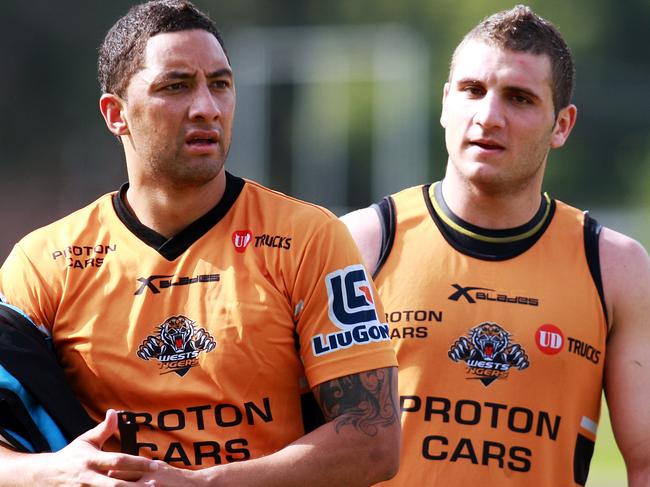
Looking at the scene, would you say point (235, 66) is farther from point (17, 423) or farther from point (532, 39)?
point (17, 423)

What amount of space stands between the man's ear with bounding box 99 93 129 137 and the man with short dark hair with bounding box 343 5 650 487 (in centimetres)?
96

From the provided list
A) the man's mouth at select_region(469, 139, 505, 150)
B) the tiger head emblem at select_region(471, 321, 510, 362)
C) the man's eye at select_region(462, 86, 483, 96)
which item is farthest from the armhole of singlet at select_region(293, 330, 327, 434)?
the man's eye at select_region(462, 86, 483, 96)

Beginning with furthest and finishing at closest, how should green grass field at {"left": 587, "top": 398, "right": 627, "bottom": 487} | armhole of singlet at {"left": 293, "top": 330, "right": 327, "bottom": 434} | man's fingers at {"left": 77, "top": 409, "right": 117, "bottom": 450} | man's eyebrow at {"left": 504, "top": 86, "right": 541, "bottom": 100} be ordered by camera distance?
green grass field at {"left": 587, "top": 398, "right": 627, "bottom": 487} < man's eyebrow at {"left": 504, "top": 86, "right": 541, "bottom": 100} < armhole of singlet at {"left": 293, "top": 330, "right": 327, "bottom": 434} < man's fingers at {"left": 77, "top": 409, "right": 117, "bottom": 450}

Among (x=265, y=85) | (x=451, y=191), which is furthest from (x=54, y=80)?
(x=451, y=191)

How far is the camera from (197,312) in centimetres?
425

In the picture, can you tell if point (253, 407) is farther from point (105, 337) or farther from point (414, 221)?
point (414, 221)

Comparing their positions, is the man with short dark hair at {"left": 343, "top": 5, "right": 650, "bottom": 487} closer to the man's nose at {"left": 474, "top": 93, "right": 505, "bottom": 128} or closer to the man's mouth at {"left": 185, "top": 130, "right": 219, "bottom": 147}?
the man's nose at {"left": 474, "top": 93, "right": 505, "bottom": 128}

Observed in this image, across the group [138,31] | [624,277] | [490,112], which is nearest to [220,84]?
[138,31]

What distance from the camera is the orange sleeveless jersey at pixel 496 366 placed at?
4.81m

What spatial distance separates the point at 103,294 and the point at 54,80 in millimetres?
27455

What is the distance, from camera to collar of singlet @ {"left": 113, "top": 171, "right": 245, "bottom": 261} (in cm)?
441

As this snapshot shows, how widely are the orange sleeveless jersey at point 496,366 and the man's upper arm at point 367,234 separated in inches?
2.6

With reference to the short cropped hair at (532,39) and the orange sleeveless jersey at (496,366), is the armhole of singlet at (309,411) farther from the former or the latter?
the short cropped hair at (532,39)

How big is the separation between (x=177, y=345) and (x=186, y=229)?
423mm
